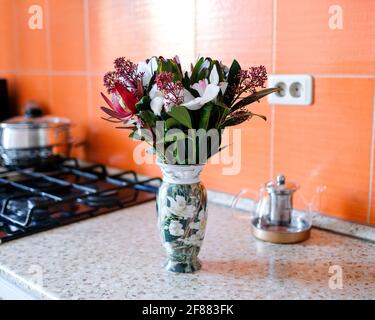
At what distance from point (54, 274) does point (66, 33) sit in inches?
44.6

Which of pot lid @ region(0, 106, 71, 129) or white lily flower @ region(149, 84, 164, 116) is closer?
white lily flower @ region(149, 84, 164, 116)

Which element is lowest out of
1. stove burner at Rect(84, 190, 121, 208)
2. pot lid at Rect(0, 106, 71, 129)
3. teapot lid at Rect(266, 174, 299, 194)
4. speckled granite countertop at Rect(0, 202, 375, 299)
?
speckled granite countertop at Rect(0, 202, 375, 299)

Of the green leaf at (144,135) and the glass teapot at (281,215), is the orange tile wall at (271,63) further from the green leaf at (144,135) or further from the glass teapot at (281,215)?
the green leaf at (144,135)

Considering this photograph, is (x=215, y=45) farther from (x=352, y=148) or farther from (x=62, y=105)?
(x=62, y=105)

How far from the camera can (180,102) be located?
0.78 metres

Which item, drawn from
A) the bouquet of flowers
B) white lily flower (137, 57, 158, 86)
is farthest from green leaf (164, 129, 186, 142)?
white lily flower (137, 57, 158, 86)

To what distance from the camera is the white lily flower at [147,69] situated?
2.71 feet

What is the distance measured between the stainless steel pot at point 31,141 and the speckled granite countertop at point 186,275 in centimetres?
51

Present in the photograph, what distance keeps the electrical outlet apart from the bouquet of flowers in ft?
0.99

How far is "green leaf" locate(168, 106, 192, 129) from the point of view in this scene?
77cm

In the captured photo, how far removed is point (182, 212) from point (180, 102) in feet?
0.69

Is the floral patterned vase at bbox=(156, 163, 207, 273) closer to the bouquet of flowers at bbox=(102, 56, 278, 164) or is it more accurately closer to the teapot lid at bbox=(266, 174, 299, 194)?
the bouquet of flowers at bbox=(102, 56, 278, 164)

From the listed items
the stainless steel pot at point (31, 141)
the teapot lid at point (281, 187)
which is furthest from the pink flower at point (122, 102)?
the stainless steel pot at point (31, 141)

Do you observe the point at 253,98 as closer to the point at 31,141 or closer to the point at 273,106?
the point at 273,106
